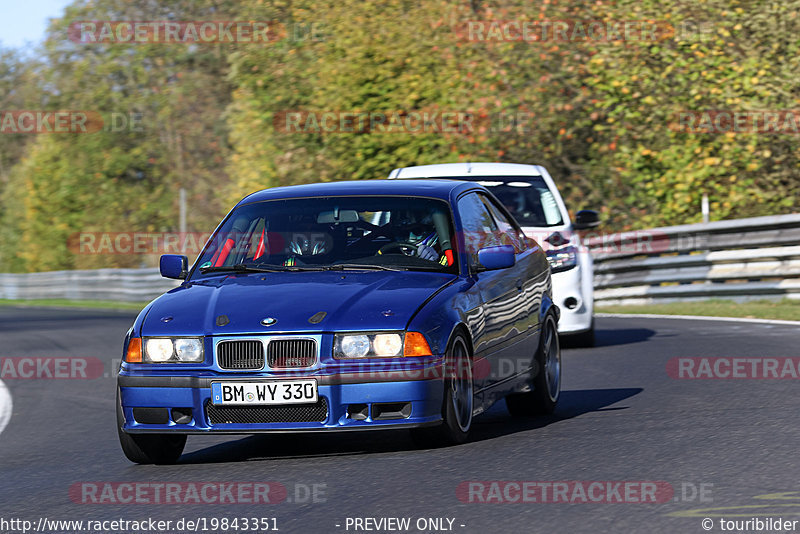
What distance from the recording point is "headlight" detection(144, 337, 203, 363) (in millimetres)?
7211

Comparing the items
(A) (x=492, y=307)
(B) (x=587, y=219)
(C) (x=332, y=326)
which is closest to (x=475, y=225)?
(A) (x=492, y=307)

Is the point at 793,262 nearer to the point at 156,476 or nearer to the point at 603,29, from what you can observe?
the point at 603,29

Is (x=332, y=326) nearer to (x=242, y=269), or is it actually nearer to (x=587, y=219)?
(x=242, y=269)

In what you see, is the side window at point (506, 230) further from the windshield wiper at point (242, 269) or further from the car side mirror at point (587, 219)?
→ the car side mirror at point (587, 219)

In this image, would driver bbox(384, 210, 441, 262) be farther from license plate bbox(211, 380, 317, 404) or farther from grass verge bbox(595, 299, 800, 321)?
grass verge bbox(595, 299, 800, 321)

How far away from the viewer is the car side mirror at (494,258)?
8133 mm

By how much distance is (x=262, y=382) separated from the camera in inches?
277

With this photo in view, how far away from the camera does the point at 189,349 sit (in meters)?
7.23

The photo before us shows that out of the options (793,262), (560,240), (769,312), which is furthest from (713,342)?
(793,262)

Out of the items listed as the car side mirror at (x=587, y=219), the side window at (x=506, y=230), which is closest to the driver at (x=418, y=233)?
the side window at (x=506, y=230)

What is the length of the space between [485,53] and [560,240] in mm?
14771

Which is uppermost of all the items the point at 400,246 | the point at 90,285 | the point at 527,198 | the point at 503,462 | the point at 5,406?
the point at 400,246

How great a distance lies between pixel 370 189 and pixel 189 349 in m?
1.93

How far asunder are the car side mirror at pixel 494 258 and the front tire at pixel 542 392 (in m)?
1.15
